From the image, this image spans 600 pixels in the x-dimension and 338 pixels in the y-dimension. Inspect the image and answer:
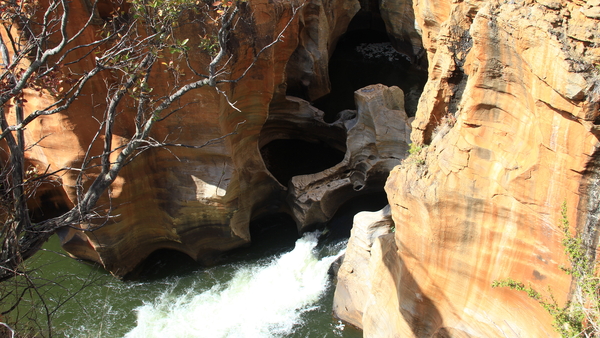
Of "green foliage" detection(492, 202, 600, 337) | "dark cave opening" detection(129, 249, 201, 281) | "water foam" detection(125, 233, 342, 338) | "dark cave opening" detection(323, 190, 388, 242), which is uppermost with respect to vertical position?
"green foliage" detection(492, 202, 600, 337)

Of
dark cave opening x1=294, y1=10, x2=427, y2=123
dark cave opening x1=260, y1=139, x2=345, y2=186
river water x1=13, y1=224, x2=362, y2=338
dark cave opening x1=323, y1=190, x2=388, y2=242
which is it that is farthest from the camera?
dark cave opening x1=294, y1=10, x2=427, y2=123

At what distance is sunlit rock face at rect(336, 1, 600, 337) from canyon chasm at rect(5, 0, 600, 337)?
0.05ft

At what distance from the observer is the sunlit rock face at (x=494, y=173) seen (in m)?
4.41

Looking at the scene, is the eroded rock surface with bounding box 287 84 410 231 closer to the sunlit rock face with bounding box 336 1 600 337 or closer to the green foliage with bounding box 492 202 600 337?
the sunlit rock face with bounding box 336 1 600 337

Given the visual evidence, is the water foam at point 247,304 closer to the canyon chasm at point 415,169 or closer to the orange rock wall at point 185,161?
the canyon chasm at point 415,169

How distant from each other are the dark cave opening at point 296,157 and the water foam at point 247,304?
3391 mm

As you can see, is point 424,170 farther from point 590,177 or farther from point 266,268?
point 266,268

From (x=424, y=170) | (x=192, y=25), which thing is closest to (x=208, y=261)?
(x=192, y=25)

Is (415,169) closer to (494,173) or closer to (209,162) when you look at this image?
(494,173)

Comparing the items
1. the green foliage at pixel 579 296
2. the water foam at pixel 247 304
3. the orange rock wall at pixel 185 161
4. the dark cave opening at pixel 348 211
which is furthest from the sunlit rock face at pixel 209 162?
the green foliage at pixel 579 296

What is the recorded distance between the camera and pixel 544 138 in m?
4.66

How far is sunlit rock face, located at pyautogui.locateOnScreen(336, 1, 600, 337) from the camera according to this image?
4.41 m

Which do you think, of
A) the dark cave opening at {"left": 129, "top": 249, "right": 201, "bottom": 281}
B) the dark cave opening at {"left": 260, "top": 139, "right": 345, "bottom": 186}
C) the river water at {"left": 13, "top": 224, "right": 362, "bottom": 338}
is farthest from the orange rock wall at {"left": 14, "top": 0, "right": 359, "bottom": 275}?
the dark cave opening at {"left": 260, "top": 139, "right": 345, "bottom": 186}

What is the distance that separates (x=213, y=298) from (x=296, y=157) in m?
5.62
